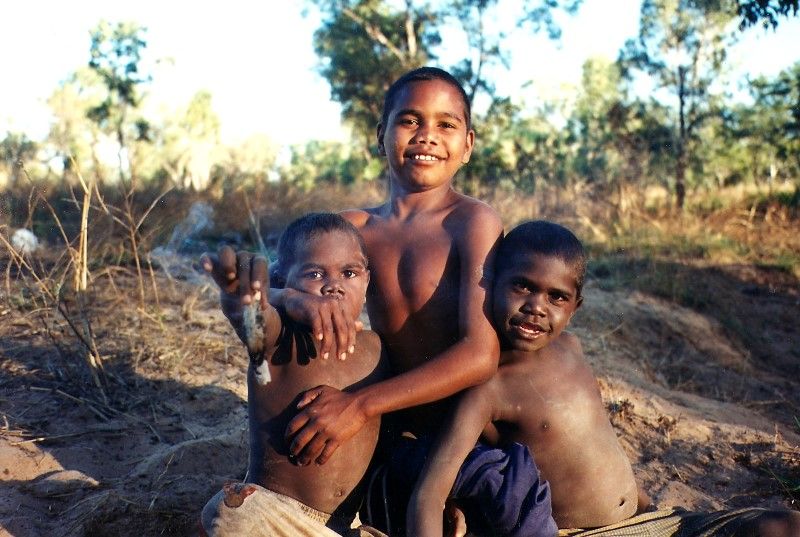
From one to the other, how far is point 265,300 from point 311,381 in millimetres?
328

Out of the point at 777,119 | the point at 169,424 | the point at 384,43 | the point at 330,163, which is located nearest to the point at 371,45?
the point at 384,43

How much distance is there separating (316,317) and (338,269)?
200 millimetres

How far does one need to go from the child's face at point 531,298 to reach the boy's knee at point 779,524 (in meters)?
0.66

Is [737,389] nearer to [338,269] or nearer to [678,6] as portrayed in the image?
[338,269]

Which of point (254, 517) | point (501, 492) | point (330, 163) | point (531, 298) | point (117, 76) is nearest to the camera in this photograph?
point (254, 517)

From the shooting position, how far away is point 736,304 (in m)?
7.09

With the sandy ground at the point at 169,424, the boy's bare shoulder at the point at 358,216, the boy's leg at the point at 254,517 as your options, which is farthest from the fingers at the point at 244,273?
the sandy ground at the point at 169,424

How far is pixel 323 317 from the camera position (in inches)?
65.1

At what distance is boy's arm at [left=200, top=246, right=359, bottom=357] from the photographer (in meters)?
1.48

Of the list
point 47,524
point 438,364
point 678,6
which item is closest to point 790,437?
point 438,364

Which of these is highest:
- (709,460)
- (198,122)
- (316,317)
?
→ (198,122)

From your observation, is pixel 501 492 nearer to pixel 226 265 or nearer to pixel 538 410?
pixel 538 410

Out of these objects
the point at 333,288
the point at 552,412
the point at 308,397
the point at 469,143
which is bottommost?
the point at 552,412

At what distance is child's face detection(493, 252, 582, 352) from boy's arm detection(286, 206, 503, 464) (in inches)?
1.5
